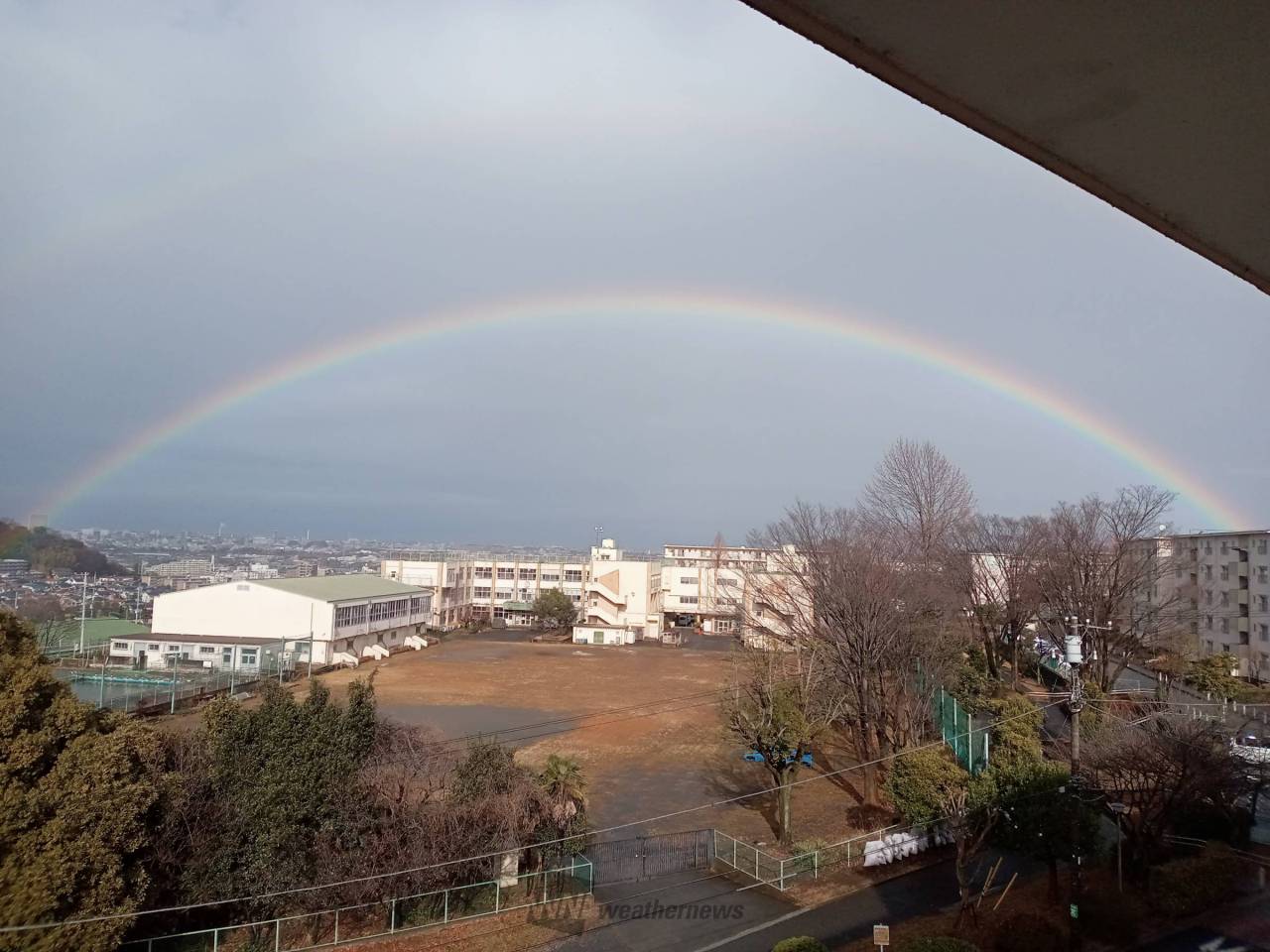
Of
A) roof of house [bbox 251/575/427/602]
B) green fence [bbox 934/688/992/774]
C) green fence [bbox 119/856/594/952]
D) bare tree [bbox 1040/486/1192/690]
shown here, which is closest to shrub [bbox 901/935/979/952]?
green fence [bbox 934/688/992/774]

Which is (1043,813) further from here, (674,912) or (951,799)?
(674,912)

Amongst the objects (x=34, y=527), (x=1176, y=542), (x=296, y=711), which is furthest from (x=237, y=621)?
(x=1176, y=542)

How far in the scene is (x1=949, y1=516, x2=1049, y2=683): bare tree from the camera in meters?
23.8

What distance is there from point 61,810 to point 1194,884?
11447 mm

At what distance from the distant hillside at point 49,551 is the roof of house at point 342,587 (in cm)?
1869

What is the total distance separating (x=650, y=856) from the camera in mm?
10648

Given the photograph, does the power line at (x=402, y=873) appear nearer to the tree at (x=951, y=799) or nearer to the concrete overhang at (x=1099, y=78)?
the tree at (x=951, y=799)

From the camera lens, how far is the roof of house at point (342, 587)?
99.2 ft

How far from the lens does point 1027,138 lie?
3.99 ft

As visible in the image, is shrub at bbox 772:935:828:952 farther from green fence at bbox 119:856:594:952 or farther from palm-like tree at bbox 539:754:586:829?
palm-like tree at bbox 539:754:586:829

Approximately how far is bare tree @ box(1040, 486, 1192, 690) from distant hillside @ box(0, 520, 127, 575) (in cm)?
4767

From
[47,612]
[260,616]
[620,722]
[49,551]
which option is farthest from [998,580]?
[49,551]

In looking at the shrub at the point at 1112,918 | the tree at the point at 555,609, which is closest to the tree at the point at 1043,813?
the shrub at the point at 1112,918

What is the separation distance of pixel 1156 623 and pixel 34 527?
5758cm
